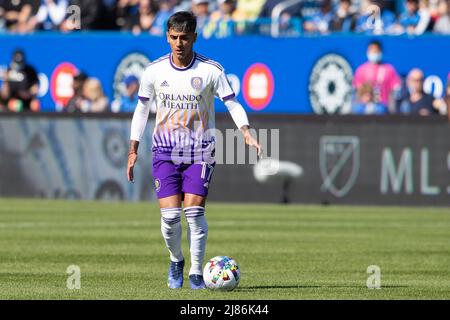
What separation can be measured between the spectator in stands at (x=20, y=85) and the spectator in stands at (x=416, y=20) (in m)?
8.63

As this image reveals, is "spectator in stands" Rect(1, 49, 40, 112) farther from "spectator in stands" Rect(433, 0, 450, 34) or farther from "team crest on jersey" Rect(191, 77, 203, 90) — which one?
"team crest on jersey" Rect(191, 77, 203, 90)

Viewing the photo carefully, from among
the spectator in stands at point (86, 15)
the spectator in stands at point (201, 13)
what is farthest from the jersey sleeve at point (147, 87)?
the spectator in stands at point (86, 15)

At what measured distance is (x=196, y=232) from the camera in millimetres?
12578

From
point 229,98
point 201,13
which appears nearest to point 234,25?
point 201,13

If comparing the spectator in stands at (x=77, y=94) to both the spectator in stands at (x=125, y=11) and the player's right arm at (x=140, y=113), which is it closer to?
the spectator in stands at (x=125, y=11)

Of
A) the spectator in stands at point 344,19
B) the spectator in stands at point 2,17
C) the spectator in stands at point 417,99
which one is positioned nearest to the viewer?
the spectator in stands at point 417,99

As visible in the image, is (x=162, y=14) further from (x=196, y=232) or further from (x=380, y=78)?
(x=196, y=232)

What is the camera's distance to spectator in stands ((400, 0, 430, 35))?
90.7 ft

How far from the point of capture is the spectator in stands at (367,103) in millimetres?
26703

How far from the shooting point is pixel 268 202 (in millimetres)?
26406

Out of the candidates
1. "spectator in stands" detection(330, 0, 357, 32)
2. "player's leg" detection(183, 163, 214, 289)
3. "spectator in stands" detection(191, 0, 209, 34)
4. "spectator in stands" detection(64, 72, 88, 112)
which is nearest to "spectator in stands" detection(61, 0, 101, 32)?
"spectator in stands" detection(64, 72, 88, 112)

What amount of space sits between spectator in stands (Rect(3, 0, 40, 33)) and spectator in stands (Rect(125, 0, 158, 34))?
267 centimetres

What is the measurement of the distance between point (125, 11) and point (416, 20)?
7641 mm
